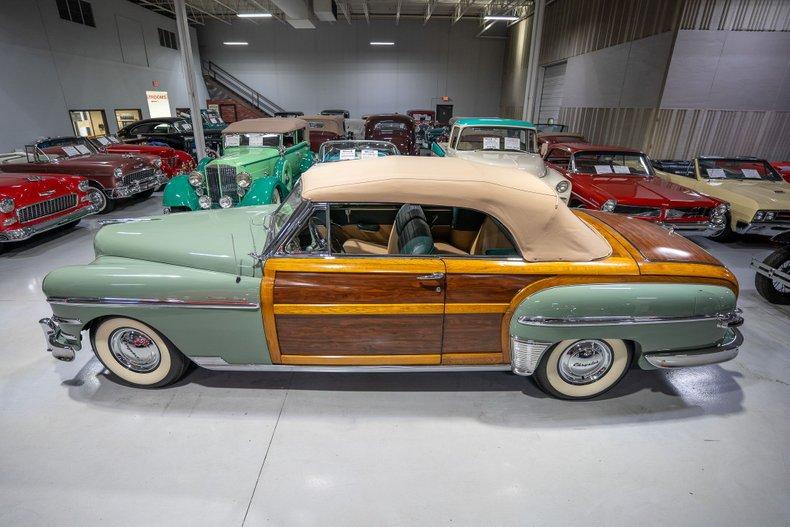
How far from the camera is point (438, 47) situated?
832 inches

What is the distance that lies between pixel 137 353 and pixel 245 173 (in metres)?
3.98

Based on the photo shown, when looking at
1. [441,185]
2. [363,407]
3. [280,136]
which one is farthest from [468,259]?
[280,136]

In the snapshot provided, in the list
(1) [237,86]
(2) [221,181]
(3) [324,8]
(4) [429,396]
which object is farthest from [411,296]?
(1) [237,86]

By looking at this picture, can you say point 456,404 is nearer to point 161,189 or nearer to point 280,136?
point 280,136

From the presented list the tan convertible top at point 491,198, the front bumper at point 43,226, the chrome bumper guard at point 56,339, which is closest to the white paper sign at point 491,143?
the tan convertible top at point 491,198

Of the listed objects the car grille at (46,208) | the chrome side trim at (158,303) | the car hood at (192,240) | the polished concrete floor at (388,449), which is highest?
the car hood at (192,240)

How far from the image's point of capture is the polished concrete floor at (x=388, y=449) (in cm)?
197

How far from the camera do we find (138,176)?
7.36 metres

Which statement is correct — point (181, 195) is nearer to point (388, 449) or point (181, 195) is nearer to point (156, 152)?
point (156, 152)

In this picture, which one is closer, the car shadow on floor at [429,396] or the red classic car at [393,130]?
the car shadow on floor at [429,396]

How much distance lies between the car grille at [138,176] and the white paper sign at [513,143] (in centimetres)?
672

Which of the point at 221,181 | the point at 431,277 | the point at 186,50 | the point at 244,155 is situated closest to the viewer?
the point at 431,277

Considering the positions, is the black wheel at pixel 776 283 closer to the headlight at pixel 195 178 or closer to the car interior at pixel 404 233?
the car interior at pixel 404 233

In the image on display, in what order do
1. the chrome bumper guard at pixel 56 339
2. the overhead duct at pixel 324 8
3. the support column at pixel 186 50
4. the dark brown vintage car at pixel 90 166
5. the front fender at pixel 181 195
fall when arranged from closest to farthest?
the chrome bumper guard at pixel 56 339 → the front fender at pixel 181 195 → the dark brown vintage car at pixel 90 166 → the support column at pixel 186 50 → the overhead duct at pixel 324 8
